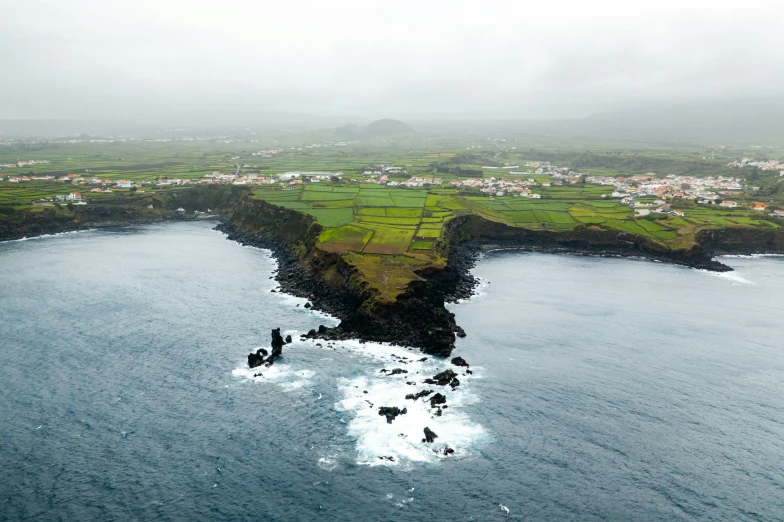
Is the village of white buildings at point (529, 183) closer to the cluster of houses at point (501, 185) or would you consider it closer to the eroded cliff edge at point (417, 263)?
the cluster of houses at point (501, 185)

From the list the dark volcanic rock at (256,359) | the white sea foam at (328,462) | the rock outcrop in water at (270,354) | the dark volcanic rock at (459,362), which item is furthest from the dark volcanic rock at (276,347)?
the dark volcanic rock at (459,362)

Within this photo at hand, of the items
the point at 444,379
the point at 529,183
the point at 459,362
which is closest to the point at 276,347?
the point at 444,379

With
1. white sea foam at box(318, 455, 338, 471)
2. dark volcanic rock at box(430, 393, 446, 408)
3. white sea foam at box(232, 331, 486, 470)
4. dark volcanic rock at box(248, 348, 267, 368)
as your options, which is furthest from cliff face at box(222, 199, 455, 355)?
white sea foam at box(318, 455, 338, 471)

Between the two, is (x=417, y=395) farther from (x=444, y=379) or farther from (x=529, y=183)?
(x=529, y=183)

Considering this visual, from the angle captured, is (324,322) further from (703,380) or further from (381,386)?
(703,380)

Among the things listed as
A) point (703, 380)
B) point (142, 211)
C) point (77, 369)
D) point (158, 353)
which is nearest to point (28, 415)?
point (77, 369)
